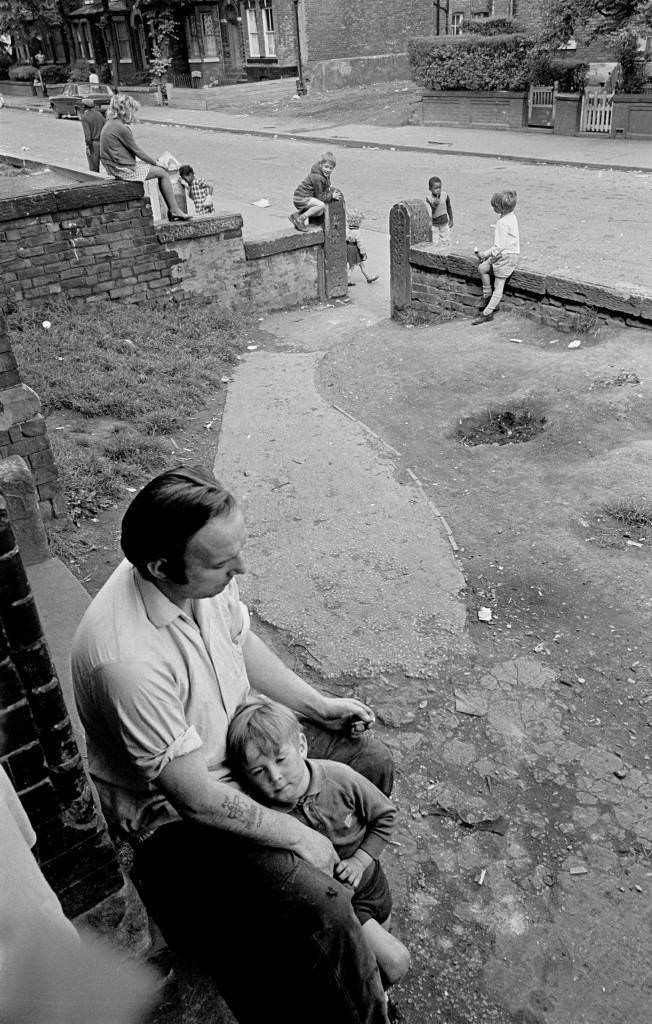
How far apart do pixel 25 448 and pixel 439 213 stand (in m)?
7.09

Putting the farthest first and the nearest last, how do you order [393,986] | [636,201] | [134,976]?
1. [636,201]
2. [393,986]
3. [134,976]

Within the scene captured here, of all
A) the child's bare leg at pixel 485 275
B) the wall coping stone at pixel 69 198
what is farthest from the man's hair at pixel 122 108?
the child's bare leg at pixel 485 275

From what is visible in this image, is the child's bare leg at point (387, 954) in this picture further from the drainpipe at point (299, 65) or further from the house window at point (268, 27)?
the house window at point (268, 27)

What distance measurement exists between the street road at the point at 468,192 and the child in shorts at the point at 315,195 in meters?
1.77

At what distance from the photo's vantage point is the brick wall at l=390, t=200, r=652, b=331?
24.7 ft

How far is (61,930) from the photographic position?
3.64ft

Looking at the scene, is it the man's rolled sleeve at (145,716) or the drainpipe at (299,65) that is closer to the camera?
the man's rolled sleeve at (145,716)

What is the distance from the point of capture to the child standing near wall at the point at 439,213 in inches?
394

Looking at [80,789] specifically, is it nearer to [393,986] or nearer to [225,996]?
[225,996]

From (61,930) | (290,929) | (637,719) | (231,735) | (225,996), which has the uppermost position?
(61,930)

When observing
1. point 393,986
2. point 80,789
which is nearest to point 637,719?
point 393,986

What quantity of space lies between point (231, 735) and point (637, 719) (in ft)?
6.83

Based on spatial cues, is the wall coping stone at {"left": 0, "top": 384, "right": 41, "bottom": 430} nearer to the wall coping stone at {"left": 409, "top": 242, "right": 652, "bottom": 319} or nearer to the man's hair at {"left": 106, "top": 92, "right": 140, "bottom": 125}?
the wall coping stone at {"left": 409, "top": 242, "right": 652, "bottom": 319}

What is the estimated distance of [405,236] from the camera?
353 inches
